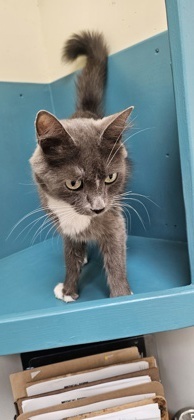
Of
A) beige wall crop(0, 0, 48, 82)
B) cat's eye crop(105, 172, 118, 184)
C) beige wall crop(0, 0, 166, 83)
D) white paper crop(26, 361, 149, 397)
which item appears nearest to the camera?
cat's eye crop(105, 172, 118, 184)

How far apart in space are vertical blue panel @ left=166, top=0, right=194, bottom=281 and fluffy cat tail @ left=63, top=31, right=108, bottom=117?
1.41 ft

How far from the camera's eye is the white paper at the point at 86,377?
723mm

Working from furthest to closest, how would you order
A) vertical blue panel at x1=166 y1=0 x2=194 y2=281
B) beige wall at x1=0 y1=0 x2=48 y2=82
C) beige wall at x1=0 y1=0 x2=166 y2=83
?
1. beige wall at x1=0 y1=0 x2=48 y2=82
2. beige wall at x1=0 y1=0 x2=166 y2=83
3. vertical blue panel at x1=166 y1=0 x2=194 y2=281

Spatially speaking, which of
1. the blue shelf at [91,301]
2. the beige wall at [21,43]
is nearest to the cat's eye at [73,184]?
the blue shelf at [91,301]

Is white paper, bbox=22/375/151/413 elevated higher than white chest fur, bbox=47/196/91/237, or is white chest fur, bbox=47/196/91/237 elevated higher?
white chest fur, bbox=47/196/91/237

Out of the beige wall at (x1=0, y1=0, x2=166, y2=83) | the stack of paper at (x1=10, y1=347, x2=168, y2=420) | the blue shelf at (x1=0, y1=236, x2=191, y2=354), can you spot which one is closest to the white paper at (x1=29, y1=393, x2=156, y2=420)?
the stack of paper at (x1=10, y1=347, x2=168, y2=420)

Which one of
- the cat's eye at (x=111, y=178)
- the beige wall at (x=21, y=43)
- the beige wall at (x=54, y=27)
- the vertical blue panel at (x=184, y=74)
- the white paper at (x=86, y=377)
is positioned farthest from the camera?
the beige wall at (x=21, y=43)

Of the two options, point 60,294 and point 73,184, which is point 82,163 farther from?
point 60,294

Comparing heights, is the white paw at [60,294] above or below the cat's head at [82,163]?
below

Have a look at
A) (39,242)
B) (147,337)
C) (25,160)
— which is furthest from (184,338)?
(25,160)

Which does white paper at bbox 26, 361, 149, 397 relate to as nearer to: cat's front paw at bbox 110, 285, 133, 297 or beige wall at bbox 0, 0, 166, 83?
cat's front paw at bbox 110, 285, 133, 297

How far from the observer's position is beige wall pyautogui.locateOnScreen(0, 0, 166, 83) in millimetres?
824

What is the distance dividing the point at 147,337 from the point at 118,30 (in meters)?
0.85

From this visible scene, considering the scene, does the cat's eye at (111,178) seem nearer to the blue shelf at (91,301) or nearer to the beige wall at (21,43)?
the blue shelf at (91,301)
